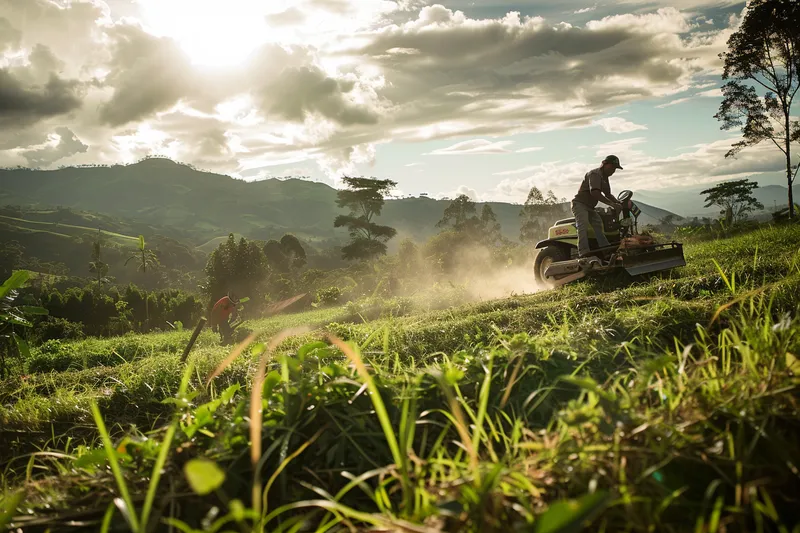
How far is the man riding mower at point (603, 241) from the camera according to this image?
31.8ft

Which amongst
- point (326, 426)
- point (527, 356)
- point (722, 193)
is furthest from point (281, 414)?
point (722, 193)

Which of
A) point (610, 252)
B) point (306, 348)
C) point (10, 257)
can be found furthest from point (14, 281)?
point (10, 257)

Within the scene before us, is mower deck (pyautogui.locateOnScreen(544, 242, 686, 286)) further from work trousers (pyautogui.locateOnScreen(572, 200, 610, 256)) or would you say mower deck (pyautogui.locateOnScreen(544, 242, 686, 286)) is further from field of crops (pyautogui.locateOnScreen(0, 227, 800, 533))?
field of crops (pyautogui.locateOnScreen(0, 227, 800, 533))

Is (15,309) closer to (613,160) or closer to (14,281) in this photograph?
(14,281)

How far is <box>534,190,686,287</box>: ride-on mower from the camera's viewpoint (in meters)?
9.67

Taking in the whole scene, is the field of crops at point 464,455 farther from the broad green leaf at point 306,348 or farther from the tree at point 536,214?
the tree at point 536,214

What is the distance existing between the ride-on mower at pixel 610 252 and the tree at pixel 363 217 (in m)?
59.6

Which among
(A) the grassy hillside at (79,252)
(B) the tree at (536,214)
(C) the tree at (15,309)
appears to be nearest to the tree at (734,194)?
(B) the tree at (536,214)

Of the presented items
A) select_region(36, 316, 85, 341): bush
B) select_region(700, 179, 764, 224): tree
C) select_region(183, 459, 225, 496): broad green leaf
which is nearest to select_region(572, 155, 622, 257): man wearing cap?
select_region(183, 459, 225, 496): broad green leaf

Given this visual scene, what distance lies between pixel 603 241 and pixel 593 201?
85 centimetres

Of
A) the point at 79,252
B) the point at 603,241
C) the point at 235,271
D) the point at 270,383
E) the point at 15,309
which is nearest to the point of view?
the point at 270,383

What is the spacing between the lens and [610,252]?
1038 cm

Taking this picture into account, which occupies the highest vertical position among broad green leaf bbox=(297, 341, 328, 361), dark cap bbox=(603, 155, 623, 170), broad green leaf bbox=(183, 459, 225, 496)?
dark cap bbox=(603, 155, 623, 170)

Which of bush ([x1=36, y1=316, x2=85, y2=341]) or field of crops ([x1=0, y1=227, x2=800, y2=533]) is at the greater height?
field of crops ([x1=0, y1=227, x2=800, y2=533])
